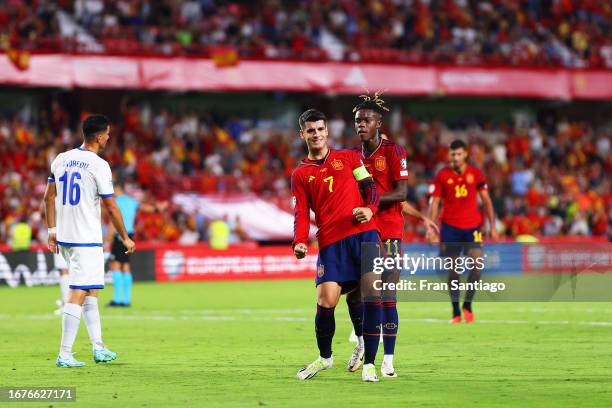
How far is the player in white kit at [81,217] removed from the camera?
12211 millimetres

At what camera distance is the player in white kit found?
12.2m

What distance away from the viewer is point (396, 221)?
12328 mm

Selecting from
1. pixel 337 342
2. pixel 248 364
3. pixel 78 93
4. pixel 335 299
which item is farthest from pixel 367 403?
pixel 78 93

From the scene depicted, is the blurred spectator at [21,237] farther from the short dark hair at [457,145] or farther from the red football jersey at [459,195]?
the short dark hair at [457,145]

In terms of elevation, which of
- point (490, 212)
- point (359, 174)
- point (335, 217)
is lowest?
point (490, 212)

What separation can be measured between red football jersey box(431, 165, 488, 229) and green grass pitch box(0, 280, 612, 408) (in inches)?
60.6

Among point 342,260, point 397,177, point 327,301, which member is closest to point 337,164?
point 342,260

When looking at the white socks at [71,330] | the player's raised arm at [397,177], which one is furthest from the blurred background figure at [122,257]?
the player's raised arm at [397,177]

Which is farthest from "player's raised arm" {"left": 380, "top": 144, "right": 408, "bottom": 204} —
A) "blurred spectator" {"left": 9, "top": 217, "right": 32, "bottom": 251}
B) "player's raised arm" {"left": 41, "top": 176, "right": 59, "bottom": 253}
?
"blurred spectator" {"left": 9, "top": 217, "right": 32, "bottom": 251}

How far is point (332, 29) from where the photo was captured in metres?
42.5

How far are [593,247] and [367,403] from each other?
18.3 feet

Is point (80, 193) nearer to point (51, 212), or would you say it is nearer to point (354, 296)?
point (51, 212)

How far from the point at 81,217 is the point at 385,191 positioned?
314 centimetres

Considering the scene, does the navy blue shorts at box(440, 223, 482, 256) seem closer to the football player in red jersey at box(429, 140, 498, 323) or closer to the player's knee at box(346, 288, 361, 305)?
the football player in red jersey at box(429, 140, 498, 323)
